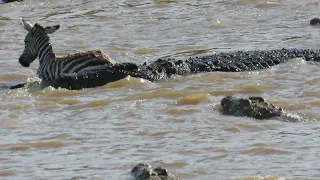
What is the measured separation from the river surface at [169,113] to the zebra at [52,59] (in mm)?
416

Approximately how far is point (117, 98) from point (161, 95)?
53cm

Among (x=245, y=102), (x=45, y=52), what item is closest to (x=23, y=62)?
(x=45, y=52)

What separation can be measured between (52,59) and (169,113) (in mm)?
2905

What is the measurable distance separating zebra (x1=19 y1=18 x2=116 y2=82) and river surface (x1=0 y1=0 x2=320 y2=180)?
→ 0.42 meters

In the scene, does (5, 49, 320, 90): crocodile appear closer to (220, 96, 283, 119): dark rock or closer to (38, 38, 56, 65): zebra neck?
(38, 38, 56, 65): zebra neck

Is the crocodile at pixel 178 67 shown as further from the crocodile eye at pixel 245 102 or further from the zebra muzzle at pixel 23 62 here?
the crocodile eye at pixel 245 102

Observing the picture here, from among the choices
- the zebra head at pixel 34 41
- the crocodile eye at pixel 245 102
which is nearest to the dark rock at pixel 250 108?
the crocodile eye at pixel 245 102

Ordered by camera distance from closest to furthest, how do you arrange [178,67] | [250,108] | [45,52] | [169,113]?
1. [250,108]
2. [169,113]
3. [178,67]
4. [45,52]

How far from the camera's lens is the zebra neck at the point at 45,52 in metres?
12.4

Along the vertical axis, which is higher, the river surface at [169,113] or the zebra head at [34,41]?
the zebra head at [34,41]

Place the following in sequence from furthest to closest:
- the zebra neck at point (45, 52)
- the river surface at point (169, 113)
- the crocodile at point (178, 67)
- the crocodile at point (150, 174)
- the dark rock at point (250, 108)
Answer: the zebra neck at point (45, 52) < the crocodile at point (178, 67) < the dark rock at point (250, 108) < the river surface at point (169, 113) < the crocodile at point (150, 174)

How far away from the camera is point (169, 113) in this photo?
32.4 feet

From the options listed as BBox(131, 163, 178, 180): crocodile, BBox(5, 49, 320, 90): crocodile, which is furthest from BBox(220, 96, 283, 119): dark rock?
BBox(131, 163, 178, 180): crocodile

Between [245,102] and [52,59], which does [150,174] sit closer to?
[245,102]
